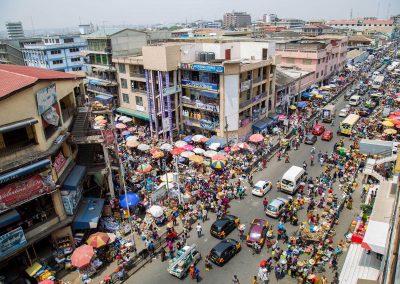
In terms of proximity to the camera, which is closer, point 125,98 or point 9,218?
point 9,218

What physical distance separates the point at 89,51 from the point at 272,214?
45.3 metres

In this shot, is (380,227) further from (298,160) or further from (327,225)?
(298,160)

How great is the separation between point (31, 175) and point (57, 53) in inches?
2638

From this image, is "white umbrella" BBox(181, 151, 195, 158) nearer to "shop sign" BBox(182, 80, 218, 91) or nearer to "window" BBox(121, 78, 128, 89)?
"shop sign" BBox(182, 80, 218, 91)

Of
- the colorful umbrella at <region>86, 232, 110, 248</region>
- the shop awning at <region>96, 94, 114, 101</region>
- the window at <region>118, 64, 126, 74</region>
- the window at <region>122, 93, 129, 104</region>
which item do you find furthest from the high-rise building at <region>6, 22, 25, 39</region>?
the colorful umbrella at <region>86, 232, 110, 248</region>

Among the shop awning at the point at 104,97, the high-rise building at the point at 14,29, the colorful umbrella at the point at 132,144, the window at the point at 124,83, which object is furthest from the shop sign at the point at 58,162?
the high-rise building at the point at 14,29

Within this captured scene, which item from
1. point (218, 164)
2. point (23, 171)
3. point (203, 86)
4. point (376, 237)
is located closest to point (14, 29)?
point (203, 86)

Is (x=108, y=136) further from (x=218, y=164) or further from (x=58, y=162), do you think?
(x=218, y=164)

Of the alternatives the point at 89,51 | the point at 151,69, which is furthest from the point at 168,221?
the point at 89,51

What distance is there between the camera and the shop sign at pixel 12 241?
19.9 m

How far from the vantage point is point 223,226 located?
2577 centimetres

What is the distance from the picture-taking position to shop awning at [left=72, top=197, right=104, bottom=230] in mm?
24734

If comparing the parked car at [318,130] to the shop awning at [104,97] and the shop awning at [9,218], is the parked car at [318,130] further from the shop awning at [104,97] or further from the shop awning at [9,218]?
the shop awning at [9,218]

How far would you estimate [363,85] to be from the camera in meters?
74.8
